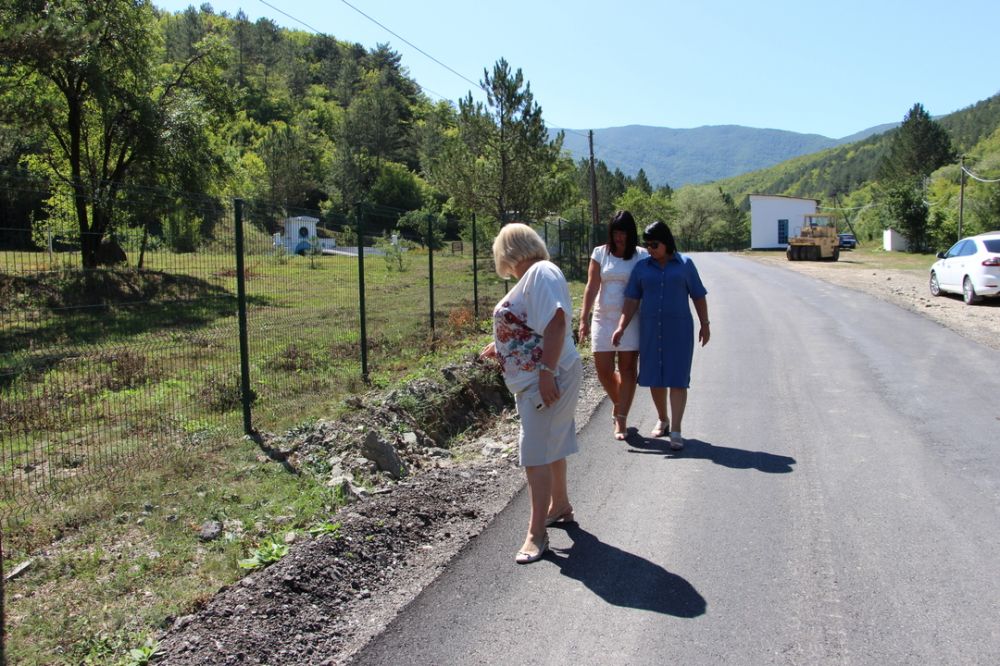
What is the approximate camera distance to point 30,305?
533 centimetres

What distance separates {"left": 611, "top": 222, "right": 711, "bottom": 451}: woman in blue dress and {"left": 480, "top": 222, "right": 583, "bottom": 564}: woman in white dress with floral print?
2046mm

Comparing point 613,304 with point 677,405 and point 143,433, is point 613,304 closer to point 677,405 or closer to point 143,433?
point 677,405

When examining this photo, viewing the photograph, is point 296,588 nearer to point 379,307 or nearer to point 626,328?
point 626,328

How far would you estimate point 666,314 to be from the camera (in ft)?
19.6

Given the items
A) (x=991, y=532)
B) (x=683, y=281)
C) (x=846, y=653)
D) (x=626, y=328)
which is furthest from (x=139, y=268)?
(x=991, y=532)

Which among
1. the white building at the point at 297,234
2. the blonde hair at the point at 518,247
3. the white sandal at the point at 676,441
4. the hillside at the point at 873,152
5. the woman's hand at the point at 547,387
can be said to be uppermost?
the hillside at the point at 873,152

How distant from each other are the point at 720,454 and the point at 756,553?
1921mm

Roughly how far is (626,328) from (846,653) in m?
3.32

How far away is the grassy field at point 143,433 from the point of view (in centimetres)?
383

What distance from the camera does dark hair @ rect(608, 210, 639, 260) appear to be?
19.9ft

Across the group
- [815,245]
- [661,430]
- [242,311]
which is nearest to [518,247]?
[661,430]

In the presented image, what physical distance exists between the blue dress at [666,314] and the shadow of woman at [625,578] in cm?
197

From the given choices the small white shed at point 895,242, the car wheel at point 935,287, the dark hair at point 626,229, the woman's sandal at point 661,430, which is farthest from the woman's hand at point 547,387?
the small white shed at point 895,242

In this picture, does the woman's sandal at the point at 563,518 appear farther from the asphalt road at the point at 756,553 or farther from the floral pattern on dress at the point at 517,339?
the floral pattern on dress at the point at 517,339
